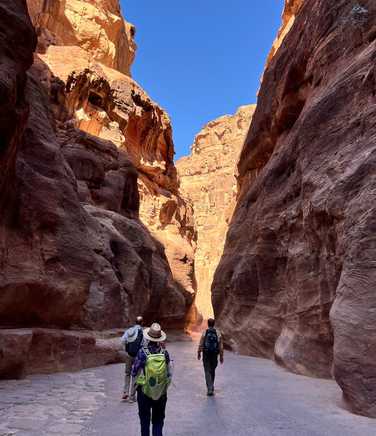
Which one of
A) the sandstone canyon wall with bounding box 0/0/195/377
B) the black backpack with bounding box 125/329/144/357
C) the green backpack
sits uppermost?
the sandstone canyon wall with bounding box 0/0/195/377

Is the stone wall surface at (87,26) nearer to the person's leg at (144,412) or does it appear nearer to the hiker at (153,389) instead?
the hiker at (153,389)

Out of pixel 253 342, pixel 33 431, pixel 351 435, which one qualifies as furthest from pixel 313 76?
pixel 33 431

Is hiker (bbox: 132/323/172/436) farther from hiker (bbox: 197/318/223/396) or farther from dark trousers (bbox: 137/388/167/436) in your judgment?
hiker (bbox: 197/318/223/396)

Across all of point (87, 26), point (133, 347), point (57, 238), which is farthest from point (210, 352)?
point (87, 26)

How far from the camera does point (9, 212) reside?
9.30m

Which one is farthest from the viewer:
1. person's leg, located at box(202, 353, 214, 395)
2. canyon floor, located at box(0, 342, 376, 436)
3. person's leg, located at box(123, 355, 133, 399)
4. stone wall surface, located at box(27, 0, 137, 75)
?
stone wall surface, located at box(27, 0, 137, 75)

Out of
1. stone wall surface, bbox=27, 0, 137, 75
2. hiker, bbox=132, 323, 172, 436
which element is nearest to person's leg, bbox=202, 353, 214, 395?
hiker, bbox=132, 323, 172, 436

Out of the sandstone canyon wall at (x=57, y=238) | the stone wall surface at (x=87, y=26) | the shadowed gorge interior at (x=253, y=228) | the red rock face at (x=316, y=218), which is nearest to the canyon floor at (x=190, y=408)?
the shadowed gorge interior at (x=253, y=228)

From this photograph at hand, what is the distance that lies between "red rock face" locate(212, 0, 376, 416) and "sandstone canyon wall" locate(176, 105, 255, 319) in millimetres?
46925

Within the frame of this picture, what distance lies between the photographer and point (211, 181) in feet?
275

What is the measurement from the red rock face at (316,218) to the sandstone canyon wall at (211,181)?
46925mm

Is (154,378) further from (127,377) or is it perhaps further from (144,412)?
(127,377)

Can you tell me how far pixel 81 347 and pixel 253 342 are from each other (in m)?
7.48

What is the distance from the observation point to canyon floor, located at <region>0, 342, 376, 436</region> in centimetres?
470
